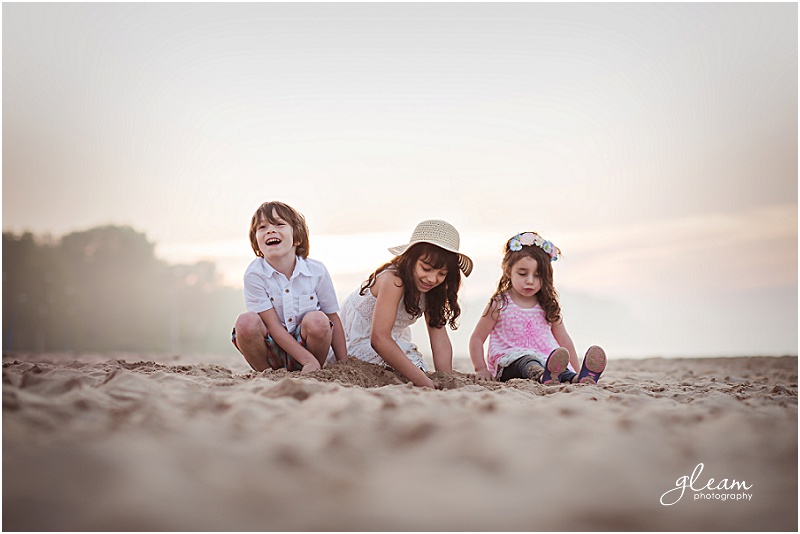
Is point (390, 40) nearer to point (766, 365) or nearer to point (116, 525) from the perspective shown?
point (766, 365)

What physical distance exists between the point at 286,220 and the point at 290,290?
17.4 inches

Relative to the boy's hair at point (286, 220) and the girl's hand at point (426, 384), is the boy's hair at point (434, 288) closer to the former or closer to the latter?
the boy's hair at point (286, 220)

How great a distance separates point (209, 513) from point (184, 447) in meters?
0.34

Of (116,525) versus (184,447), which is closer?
(116,525)

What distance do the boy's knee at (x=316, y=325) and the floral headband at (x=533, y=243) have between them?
1651 mm

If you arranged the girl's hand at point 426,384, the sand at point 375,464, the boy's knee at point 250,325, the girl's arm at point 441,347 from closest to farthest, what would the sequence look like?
the sand at point 375,464 < the girl's hand at point 426,384 < the boy's knee at point 250,325 < the girl's arm at point 441,347

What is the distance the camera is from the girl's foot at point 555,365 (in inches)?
150

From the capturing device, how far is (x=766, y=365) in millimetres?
7180

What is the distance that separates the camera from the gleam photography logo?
167 cm

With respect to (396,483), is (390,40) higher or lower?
higher

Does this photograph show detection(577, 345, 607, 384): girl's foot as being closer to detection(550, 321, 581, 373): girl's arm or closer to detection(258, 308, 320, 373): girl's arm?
detection(550, 321, 581, 373): girl's arm

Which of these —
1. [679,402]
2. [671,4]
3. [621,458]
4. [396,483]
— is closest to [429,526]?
[396,483]

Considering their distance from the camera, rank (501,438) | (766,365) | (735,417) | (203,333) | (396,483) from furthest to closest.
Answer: (203,333)
(766,365)
(735,417)
(501,438)
(396,483)

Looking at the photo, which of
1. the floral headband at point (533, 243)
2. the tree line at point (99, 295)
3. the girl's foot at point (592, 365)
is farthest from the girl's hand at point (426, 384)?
the tree line at point (99, 295)
